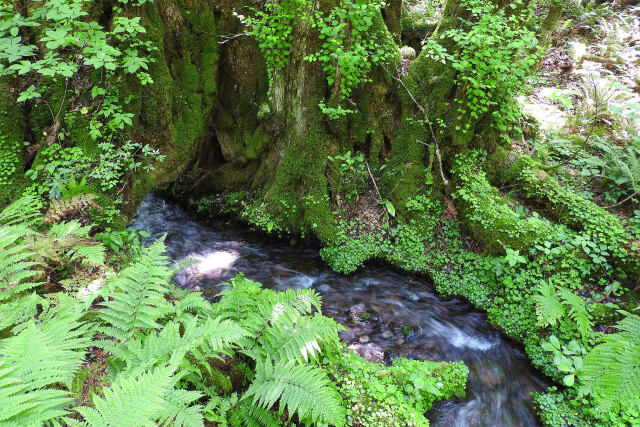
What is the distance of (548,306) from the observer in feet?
14.2

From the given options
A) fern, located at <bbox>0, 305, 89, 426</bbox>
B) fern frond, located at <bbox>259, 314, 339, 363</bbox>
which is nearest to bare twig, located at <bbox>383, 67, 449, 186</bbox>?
fern frond, located at <bbox>259, 314, 339, 363</bbox>

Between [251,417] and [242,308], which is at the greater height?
[242,308]

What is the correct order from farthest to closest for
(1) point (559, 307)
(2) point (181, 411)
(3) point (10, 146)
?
(3) point (10, 146) → (1) point (559, 307) → (2) point (181, 411)

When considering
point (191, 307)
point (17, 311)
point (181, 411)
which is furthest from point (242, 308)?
point (17, 311)

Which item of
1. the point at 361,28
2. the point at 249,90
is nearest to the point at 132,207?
the point at 249,90

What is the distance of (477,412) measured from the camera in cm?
377

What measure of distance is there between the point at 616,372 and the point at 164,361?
15.1 ft

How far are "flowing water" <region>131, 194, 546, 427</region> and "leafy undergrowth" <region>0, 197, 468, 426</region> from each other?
879 mm

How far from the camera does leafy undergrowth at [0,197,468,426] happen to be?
166 cm

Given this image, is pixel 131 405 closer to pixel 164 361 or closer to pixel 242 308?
pixel 164 361

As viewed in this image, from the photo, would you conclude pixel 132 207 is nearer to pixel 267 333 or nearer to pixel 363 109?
pixel 267 333

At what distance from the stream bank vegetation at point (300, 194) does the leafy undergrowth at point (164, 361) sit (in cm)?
2

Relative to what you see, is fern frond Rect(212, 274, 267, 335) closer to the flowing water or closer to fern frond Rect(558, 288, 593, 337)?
the flowing water

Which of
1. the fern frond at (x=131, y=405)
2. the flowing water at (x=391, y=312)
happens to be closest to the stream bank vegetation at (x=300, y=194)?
the fern frond at (x=131, y=405)
